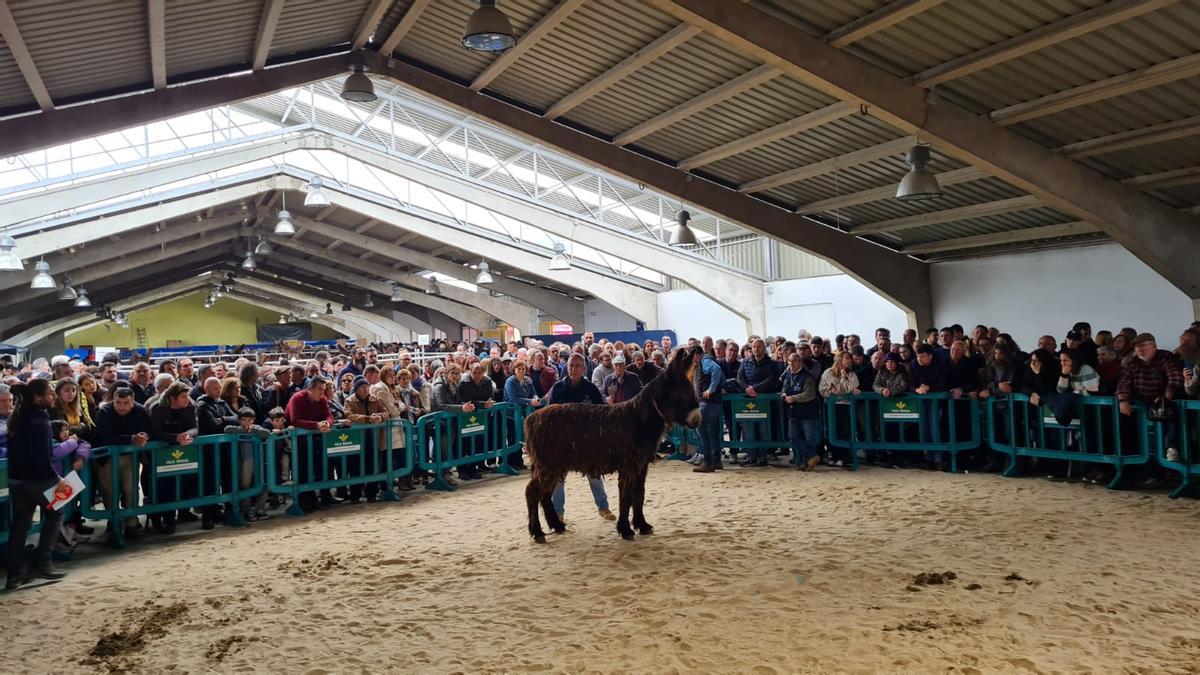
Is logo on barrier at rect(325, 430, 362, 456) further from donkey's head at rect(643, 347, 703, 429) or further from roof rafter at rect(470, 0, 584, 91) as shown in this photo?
roof rafter at rect(470, 0, 584, 91)

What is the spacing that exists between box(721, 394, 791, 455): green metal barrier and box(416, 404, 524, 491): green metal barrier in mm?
3292

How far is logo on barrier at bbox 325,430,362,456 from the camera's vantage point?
9.81 m

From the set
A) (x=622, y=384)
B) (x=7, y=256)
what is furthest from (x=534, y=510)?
(x=7, y=256)

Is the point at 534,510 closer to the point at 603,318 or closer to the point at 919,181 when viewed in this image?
the point at 919,181

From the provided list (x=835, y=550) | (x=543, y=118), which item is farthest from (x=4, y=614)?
(x=543, y=118)

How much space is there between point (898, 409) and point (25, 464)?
32.7 ft

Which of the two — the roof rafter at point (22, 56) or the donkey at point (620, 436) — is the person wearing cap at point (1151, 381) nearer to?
the donkey at point (620, 436)

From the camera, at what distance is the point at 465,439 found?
11.8 meters

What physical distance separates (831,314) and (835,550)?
1453 centimetres

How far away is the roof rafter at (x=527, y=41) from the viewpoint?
10.4 meters

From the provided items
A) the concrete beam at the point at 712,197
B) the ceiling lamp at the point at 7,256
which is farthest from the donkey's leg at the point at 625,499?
the ceiling lamp at the point at 7,256

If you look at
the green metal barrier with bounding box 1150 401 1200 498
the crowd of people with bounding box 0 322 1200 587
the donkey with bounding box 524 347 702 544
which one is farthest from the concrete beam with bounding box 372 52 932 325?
the green metal barrier with bounding box 1150 401 1200 498

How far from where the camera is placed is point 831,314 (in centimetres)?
2089

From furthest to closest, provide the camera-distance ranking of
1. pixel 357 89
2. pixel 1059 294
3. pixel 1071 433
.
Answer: pixel 1059 294
pixel 357 89
pixel 1071 433
